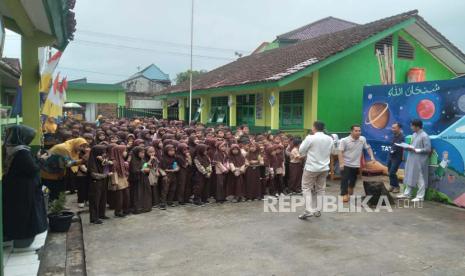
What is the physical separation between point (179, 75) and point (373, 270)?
56.2 meters

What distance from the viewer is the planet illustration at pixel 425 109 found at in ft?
32.6

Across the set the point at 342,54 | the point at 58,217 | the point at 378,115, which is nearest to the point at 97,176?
the point at 58,217

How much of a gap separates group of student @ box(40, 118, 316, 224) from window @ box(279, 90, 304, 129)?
16.4 ft

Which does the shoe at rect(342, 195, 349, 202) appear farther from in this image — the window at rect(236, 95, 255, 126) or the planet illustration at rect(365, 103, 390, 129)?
the window at rect(236, 95, 255, 126)

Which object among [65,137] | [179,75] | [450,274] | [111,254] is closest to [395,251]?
[450,274]

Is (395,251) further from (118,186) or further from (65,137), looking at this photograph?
(65,137)

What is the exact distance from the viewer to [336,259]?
519cm

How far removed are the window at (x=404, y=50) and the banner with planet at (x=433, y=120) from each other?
11.5 feet

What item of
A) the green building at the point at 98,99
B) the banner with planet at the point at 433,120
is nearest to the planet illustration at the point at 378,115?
the banner with planet at the point at 433,120

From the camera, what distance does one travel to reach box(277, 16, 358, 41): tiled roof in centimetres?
3437

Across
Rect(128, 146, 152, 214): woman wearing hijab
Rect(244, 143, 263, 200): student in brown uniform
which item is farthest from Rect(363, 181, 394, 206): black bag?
Rect(128, 146, 152, 214): woman wearing hijab

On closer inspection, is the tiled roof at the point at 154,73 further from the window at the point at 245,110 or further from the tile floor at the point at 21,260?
the tile floor at the point at 21,260

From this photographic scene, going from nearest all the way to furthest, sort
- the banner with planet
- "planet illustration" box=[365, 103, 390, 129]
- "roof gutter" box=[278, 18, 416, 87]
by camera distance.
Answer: the banner with planet → "planet illustration" box=[365, 103, 390, 129] → "roof gutter" box=[278, 18, 416, 87]

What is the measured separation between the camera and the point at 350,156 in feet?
27.2
